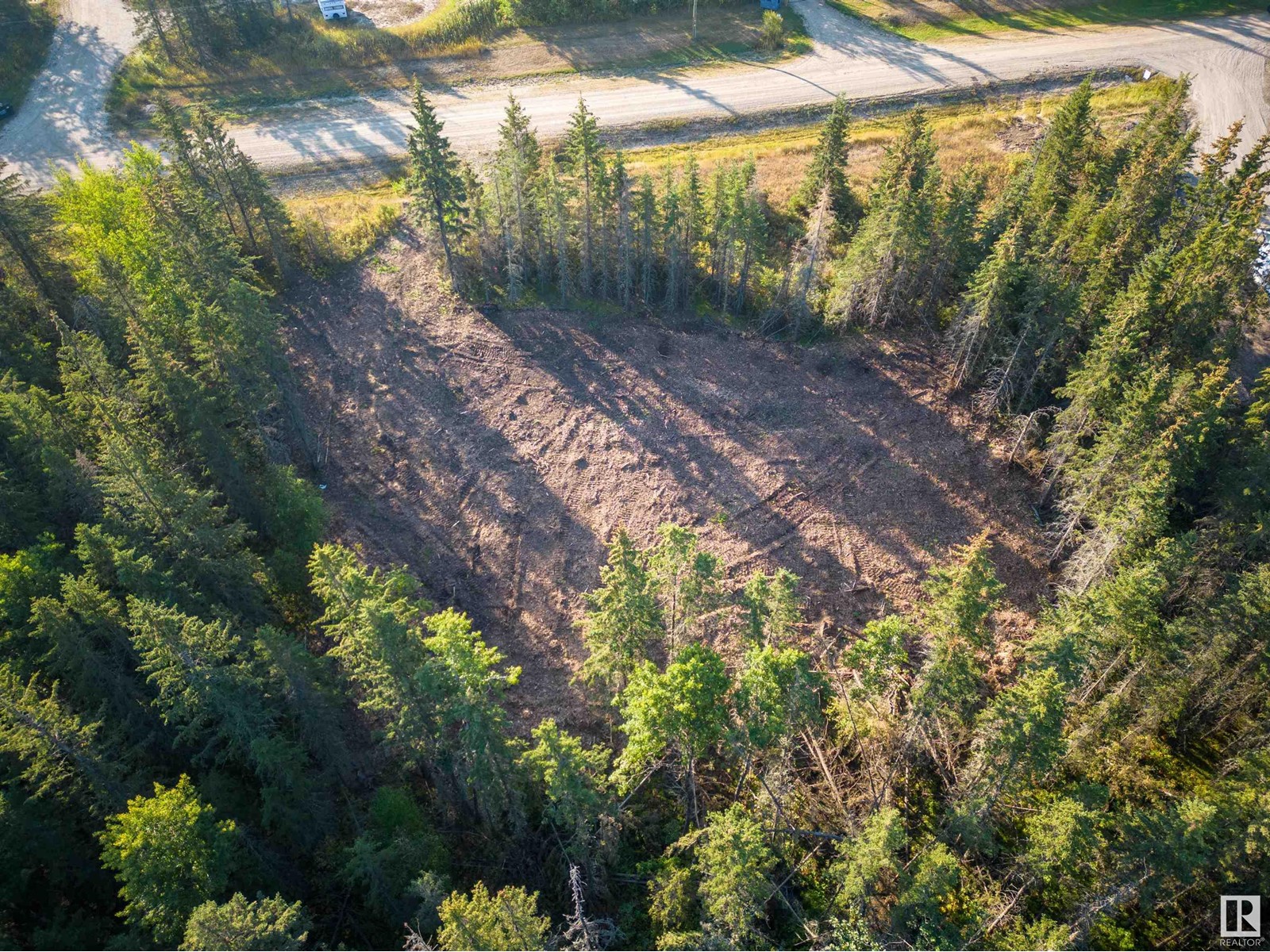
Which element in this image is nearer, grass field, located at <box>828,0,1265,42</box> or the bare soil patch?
grass field, located at <box>828,0,1265,42</box>

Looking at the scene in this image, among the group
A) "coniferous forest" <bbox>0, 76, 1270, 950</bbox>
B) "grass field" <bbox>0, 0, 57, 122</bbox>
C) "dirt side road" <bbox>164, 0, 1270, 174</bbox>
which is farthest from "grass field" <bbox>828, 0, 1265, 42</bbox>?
"grass field" <bbox>0, 0, 57, 122</bbox>

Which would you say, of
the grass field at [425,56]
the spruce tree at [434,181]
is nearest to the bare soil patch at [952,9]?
the grass field at [425,56]

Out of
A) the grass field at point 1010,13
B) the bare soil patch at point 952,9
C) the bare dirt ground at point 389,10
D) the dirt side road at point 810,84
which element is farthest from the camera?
the bare dirt ground at point 389,10

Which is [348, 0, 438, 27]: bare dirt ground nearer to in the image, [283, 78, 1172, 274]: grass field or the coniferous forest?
[283, 78, 1172, 274]: grass field

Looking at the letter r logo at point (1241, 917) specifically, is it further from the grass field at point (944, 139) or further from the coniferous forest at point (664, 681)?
the grass field at point (944, 139)

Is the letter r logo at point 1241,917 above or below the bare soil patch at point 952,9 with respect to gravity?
below

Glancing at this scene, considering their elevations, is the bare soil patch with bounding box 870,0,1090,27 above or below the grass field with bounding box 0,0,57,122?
above

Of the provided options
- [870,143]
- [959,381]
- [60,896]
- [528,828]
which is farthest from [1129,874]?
[870,143]

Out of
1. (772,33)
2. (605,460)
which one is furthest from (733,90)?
(605,460)
